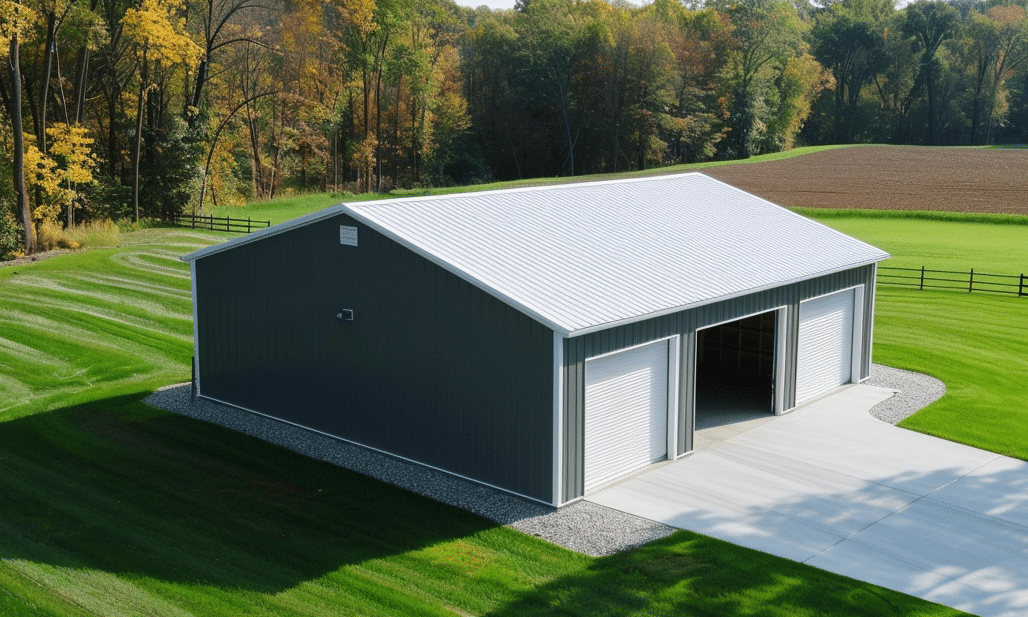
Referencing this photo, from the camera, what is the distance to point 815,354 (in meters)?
20.0

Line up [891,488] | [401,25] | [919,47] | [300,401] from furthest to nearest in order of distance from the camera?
[919,47] → [401,25] → [300,401] → [891,488]

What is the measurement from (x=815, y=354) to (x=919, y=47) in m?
82.8

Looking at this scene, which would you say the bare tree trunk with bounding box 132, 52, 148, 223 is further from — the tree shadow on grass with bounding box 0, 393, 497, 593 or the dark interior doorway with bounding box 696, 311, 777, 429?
the dark interior doorway with bounding box 696, 311, 777, 429

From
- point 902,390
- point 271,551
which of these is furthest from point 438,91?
point 271,551

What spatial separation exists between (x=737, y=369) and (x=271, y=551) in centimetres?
1211

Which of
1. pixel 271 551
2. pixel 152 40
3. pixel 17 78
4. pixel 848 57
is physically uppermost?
pixel 848 57

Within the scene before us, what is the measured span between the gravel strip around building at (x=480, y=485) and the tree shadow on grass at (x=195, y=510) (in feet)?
1.10

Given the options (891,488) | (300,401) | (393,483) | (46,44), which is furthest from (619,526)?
(46,44)

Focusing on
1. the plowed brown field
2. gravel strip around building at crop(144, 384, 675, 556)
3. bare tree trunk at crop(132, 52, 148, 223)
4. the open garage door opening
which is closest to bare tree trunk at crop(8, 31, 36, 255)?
bare tree trunk at crop(132, 52, 148, 223)

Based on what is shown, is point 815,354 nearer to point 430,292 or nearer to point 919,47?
point 430,292

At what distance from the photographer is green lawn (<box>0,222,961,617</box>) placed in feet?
37.2

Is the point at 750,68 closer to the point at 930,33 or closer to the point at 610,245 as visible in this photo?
the point at 930,33

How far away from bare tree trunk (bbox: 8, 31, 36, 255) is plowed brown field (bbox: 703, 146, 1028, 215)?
1376 inches

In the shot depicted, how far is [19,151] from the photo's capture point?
37.2 meters
